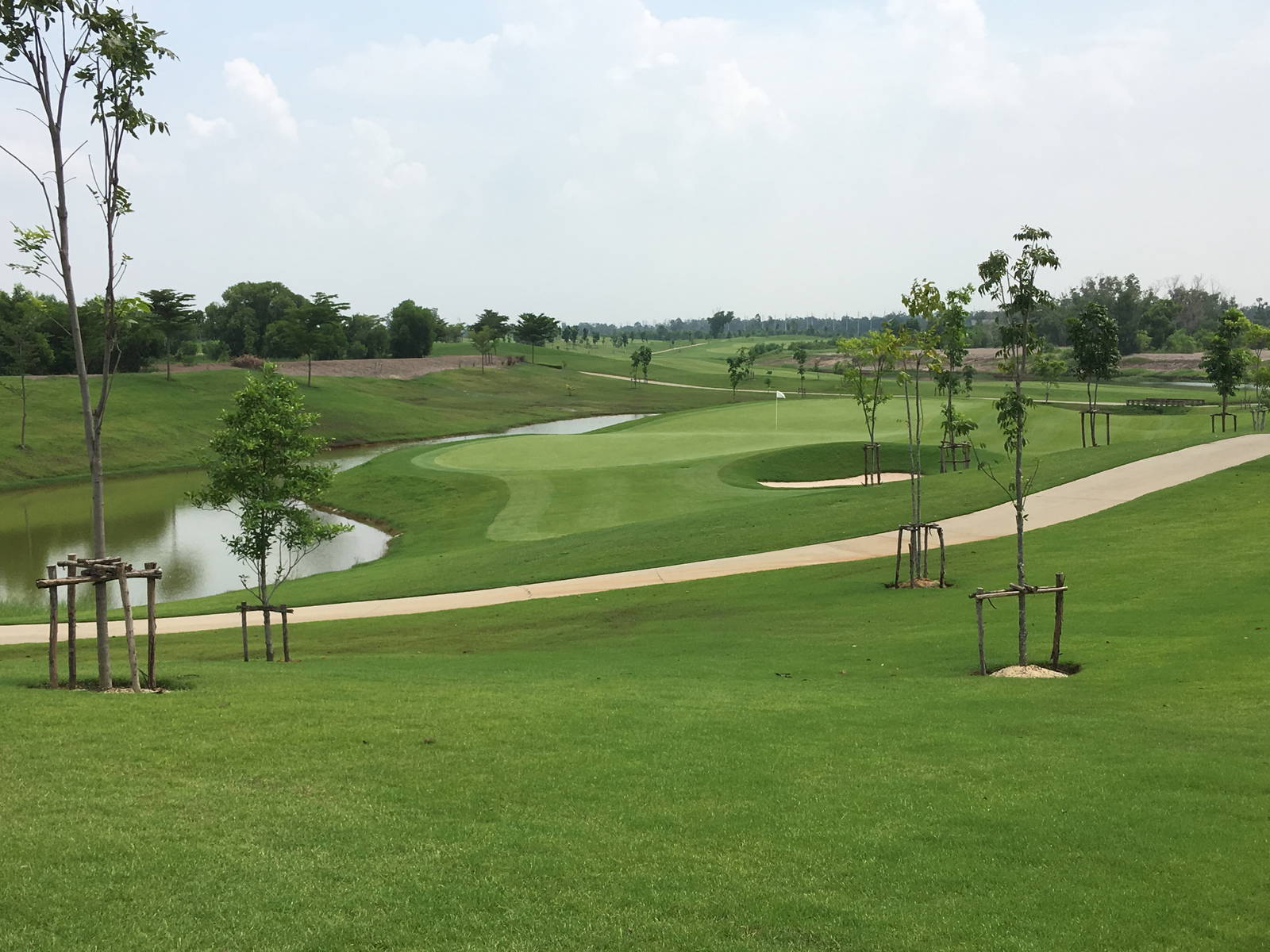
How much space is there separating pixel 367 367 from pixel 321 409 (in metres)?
31.1

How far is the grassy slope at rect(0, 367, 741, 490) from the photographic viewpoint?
240 ft

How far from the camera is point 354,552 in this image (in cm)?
4159

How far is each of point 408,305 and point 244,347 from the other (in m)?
25.7

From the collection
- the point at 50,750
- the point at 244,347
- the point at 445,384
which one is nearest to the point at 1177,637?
the point at 50,750

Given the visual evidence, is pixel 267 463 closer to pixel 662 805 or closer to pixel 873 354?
pixel 662 805

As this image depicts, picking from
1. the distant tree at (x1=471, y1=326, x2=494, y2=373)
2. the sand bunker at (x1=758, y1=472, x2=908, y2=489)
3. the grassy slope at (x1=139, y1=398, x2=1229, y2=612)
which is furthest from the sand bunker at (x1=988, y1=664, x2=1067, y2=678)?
the distant tree at (x1=471, y1=326, x2=494, y2=373)

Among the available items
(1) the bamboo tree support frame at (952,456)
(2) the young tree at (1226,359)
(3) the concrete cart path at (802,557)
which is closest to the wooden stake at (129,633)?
(3) the concrete cart path at (802,557)

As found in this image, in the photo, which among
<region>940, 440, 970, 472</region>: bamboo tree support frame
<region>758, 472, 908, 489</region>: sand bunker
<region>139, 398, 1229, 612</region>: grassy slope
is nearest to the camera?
<region>139, 398, 1229, 612</region>: grassy slope

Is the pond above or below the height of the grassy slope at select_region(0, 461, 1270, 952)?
below

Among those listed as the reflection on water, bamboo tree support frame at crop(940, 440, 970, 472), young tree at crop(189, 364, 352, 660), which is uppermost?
young tree at crop(189, 364, 352, 660)

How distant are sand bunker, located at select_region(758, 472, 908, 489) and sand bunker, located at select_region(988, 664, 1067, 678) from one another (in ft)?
102

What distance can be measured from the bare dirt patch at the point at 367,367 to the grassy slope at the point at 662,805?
10133cm

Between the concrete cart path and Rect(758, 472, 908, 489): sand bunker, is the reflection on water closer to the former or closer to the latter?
the concrete cart path

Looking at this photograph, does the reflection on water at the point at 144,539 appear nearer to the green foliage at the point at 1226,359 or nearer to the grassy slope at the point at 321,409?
the grassy slope at the point at 321,409
